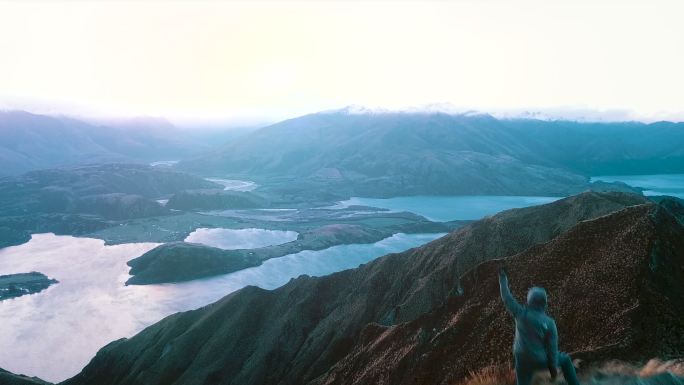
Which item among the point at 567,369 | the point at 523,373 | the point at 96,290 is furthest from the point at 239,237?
the point at 567,369

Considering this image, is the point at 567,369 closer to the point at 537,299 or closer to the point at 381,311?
the point at 537,299

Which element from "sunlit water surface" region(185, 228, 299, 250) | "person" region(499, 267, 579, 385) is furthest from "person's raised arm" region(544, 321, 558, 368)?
"sunlit water surface" region(185, 228, 299, 250)

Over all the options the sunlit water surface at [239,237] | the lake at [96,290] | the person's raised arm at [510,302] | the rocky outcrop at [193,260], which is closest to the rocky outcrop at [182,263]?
the rocky outcrop at [193,260]

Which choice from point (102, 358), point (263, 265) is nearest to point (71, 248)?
point (263, 265)

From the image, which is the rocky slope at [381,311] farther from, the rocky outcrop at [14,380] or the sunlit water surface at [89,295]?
the sunlit water surface at [89,295]

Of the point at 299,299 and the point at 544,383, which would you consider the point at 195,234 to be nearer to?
the point at 299,299
